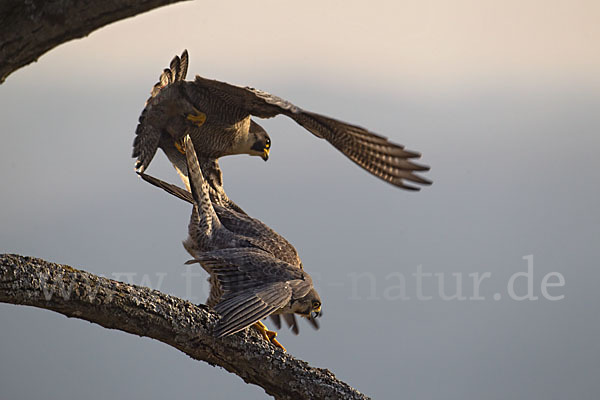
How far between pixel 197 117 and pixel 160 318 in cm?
134

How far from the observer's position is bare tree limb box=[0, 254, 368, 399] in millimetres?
2490

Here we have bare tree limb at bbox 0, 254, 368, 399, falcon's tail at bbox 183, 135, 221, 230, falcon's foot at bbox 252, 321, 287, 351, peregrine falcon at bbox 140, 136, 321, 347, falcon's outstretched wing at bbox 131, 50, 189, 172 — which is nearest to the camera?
bare tree limb at bbox 0, 254, 368, 399

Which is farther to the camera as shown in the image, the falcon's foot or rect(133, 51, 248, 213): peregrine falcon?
rect(133, 51, 248, 213): peregrine falcon

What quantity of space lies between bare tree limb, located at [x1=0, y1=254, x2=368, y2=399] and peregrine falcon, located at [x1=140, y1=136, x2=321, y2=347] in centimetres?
14

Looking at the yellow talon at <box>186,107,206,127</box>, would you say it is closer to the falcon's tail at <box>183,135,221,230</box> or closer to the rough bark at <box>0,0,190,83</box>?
the falcon's tail at <box>183,135,221,230</box>

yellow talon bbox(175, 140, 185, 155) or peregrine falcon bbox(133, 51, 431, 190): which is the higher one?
peregrine falcon bbox(133, 51, 431, 190)

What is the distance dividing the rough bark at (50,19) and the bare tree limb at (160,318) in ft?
2.84

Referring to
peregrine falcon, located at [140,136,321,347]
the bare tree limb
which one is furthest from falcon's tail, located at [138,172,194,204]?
the bare tree limb

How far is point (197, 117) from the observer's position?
3707 mm

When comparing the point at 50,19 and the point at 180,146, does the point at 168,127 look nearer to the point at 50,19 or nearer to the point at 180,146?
the point at 180,146

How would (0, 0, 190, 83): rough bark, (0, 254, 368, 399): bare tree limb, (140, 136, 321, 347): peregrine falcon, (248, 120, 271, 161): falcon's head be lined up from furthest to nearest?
(248, 120, 271, 161): falcon's head
(140, 136, 321, 347): peregrine falcon
(0, 254, 368, 399): bare tree limb
(0, 0, 190, 83): rough bark

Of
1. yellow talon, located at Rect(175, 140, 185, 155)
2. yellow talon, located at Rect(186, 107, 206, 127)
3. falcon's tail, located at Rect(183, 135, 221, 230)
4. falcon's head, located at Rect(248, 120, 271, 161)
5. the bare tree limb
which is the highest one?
falcon's head, located at Rect(248, 120, 271, 161)

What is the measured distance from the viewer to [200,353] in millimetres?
2836

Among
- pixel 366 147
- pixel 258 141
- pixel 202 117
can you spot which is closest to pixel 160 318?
pixel 366 147
